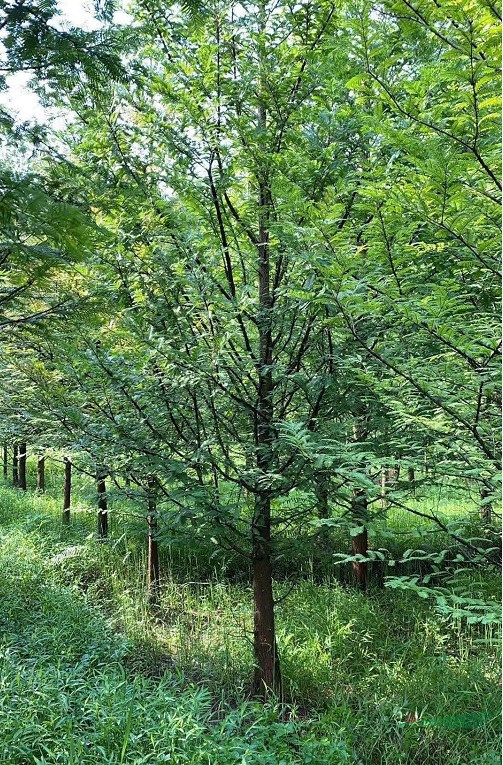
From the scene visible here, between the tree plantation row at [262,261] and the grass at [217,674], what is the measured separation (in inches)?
22.2

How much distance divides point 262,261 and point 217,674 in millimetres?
3267

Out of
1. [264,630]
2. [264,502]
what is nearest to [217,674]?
[264,630]

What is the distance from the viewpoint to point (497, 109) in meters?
1.54

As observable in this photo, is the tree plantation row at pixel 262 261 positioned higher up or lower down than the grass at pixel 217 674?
higher up

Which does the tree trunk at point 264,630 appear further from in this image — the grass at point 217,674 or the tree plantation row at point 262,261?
the grass at point 217,674

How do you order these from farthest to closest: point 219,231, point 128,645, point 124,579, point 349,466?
point 124,579 < point 128,645 < point 219,231 < point 349,466

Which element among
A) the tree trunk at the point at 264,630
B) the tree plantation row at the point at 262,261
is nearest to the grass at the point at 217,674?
the tree trunk at the point at 264,630

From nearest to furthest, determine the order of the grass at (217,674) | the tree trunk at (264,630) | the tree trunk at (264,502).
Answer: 1. the grass at (217,674)
2. the tree trunk at (264,502)
3. the tree trunk at (264,630)

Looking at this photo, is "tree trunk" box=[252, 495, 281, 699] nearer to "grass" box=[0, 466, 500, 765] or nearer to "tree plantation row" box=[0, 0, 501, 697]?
"tree plantation row" box=[0, 0, 501, 697]

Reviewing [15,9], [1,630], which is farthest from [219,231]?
[1,630]

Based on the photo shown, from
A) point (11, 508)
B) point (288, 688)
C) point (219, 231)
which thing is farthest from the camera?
point (11, 508)

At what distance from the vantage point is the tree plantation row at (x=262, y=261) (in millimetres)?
1764

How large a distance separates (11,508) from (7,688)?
765cm

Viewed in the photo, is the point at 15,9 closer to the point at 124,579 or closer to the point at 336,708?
the point at 336,708
